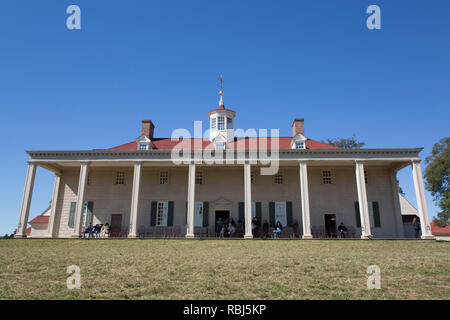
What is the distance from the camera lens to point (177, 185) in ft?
87.4

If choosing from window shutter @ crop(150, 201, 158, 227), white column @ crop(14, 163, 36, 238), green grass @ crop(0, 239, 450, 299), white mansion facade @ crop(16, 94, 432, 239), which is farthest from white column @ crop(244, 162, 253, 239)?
white column @ crop(14, 163, 36, 238)

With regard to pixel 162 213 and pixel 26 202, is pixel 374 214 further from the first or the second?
pixel 26 202

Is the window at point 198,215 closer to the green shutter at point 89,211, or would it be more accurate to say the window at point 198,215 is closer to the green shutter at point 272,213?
the green shutter at point 272,213

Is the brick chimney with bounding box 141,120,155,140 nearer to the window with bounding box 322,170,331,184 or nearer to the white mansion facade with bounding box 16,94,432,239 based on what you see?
the white mansion facade with bounding box 16,94,432,239

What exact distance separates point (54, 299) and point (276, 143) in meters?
24.0

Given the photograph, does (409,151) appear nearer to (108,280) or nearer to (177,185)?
(177,185)

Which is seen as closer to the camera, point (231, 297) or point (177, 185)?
point (231, 297)

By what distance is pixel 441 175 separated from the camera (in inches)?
1470

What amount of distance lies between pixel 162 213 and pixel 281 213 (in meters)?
10.1

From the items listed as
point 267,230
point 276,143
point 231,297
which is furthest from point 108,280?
Answer: point 276,143

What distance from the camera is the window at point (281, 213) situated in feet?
83.4

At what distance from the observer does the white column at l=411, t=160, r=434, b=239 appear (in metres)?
21.3

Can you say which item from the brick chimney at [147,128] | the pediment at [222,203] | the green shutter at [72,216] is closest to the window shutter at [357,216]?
the pediment at [222,203]

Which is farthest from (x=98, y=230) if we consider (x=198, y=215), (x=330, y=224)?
(x=330, y=224)
